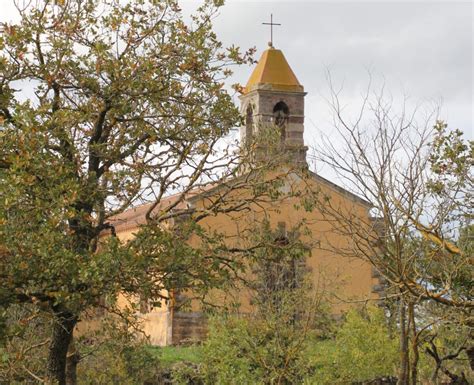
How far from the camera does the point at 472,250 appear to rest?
12.1 m

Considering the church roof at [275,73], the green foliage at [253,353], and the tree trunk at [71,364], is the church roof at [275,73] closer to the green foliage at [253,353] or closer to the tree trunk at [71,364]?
the green foliage at [253,353]

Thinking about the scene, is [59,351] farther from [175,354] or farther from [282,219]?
[282,219]

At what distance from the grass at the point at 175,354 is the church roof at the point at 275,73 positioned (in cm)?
969

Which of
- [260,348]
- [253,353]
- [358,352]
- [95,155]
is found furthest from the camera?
[358,352]

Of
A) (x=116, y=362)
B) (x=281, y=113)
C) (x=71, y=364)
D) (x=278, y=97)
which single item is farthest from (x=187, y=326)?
(x=71, y=364)

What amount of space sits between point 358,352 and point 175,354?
6.92 metres

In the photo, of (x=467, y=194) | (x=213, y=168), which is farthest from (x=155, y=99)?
(x=467, y=194)

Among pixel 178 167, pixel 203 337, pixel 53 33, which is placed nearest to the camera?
pixel 53 33

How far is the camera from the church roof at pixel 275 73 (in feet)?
104

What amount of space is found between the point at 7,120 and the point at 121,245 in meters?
1.99

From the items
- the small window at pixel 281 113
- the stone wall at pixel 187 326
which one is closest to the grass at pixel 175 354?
the stone wall at pixel 187 326

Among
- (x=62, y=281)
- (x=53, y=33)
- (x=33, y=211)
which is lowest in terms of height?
(x=62, y=281)

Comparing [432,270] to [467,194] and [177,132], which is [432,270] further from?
[177,132]

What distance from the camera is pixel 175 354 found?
985 inches
